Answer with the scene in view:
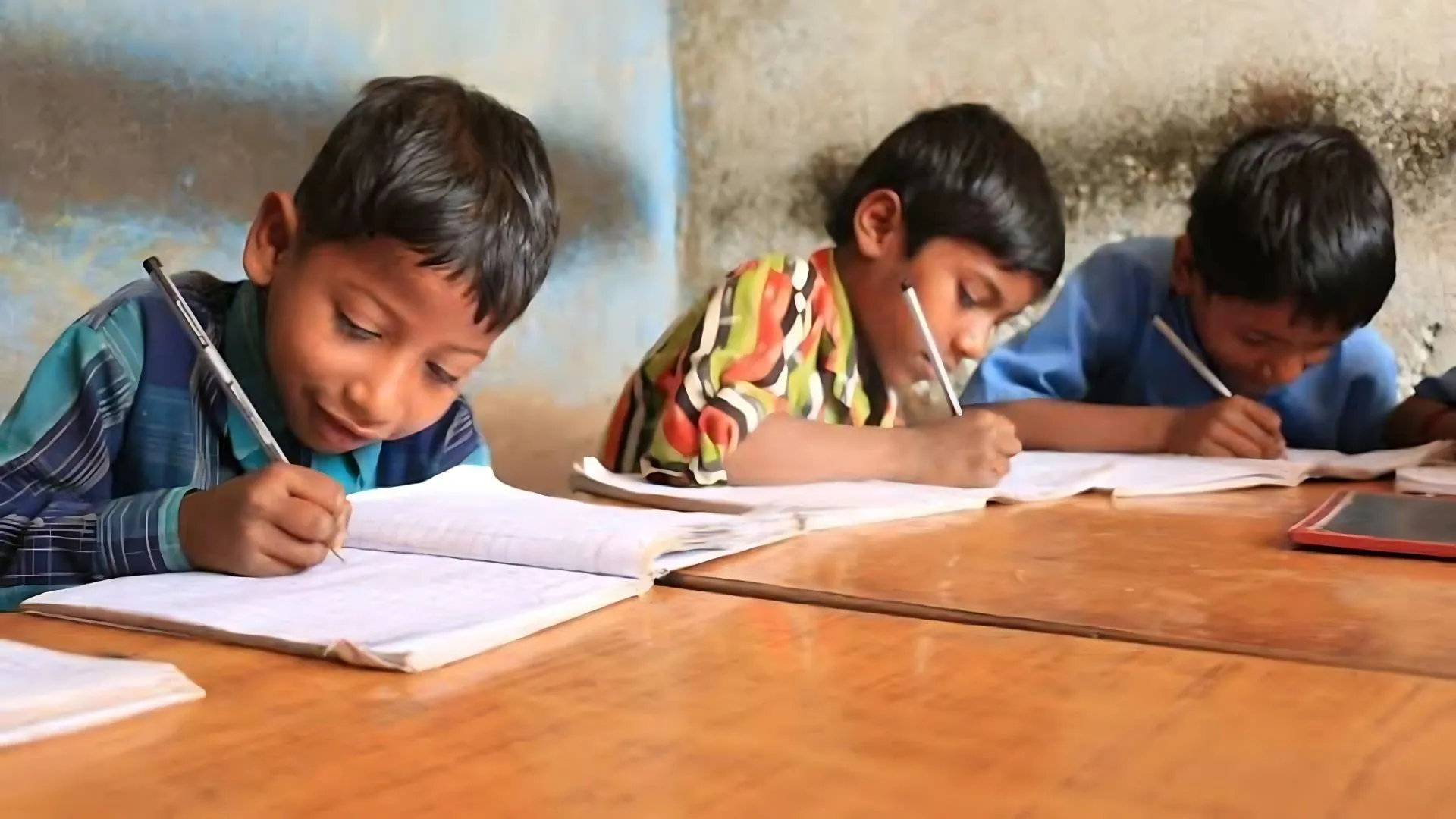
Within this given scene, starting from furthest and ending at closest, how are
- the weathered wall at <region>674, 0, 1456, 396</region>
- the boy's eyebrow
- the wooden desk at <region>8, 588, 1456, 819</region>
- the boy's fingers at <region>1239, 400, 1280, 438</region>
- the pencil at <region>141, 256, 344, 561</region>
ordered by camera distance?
the weathered wall at <region>674, 0, 1456, 396</region> < the boy's fingers at <region>1239, 400, 1280, 438</region> < the boy's eyebrow < the pencil at <region>141, 256, 344, 561</region> < the wooden desk at <region>8, 588, 1456, 819</region>

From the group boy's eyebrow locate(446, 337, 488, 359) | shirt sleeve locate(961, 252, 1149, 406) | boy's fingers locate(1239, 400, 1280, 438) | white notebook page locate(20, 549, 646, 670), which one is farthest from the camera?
shirt sleeve locate(961, 252, 1149, 406)

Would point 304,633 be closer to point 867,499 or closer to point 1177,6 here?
point 867,499

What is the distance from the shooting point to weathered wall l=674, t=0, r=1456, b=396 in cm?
161

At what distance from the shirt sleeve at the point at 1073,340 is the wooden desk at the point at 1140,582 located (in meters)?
0.57

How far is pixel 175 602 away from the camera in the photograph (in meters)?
0.60

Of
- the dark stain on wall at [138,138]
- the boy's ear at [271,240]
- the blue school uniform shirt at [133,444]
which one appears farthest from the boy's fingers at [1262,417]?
the dark stain on wall at [138,138]

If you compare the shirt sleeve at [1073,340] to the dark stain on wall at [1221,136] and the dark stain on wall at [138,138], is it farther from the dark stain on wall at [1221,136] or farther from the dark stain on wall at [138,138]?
the dark stain on wall at [138,138]

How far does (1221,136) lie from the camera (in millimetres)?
1691

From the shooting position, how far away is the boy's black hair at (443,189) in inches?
35.6

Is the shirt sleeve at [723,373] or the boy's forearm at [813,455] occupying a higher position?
the shirt sleeve at [723,373]

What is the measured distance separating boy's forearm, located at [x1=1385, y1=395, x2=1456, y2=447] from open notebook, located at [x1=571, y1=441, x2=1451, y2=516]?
0.06 metres

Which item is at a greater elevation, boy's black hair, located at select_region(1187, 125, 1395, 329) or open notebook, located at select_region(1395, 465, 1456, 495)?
boy's black hair, located at select_region(1187, 125, 1395, 329)

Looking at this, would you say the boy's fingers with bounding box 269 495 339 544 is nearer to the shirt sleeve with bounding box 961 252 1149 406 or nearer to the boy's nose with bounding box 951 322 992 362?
the boy's nose with bounding box 951 322 992 362

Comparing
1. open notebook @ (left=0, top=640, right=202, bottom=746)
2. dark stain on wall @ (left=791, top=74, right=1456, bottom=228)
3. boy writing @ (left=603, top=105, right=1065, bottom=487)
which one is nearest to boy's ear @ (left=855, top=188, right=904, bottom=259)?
boy writing @ (left=603, top=105, right=1065, bottom=487)
